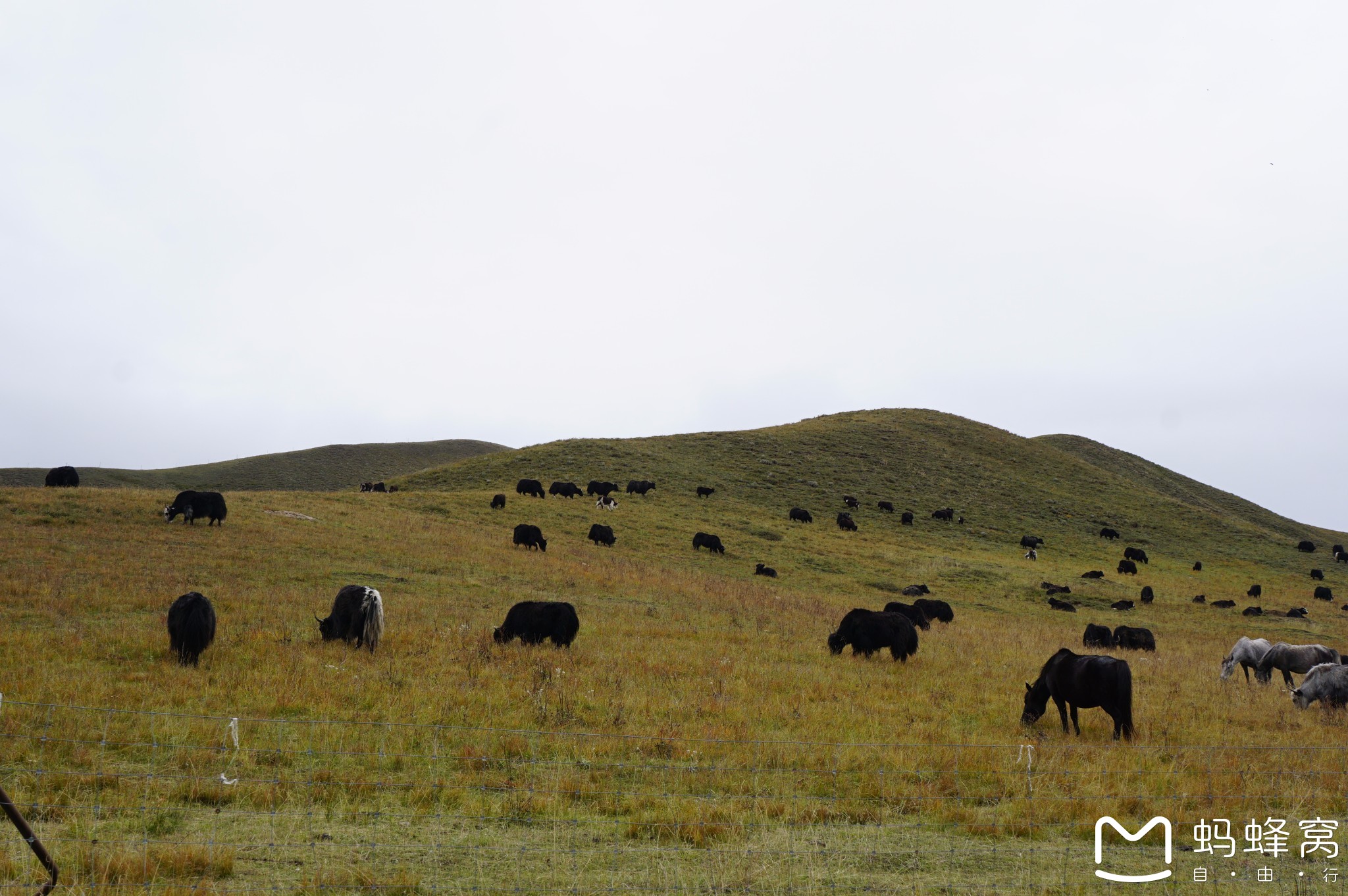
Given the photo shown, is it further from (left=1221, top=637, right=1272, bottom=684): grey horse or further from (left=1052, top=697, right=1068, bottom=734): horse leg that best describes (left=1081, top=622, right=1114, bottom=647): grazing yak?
(left=1052, top=697, right=1068, bottom=734): horse leg

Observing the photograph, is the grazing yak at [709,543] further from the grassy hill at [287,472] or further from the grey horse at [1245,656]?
the grassy hill at [287,472]

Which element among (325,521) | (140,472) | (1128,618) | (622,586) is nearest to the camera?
(622,586)

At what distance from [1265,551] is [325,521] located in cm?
6704

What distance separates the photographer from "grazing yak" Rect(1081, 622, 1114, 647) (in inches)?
973

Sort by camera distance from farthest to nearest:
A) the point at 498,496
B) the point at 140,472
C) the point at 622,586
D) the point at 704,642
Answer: the point at 140,472, the point at 498,496, the point at 622,586, the point at 704,642

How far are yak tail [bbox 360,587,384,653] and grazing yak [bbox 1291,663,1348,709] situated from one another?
55.8 feet

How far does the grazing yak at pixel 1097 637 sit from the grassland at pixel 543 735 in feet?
1.47

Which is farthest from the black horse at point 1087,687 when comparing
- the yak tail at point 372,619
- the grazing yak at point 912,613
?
the grazing yak at point 912,613

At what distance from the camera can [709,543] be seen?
38.0m

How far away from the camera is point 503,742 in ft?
A: 32.0

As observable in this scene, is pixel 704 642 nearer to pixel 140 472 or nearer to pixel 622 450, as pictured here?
pixel 622 450

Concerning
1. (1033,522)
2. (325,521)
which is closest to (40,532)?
(325,521)

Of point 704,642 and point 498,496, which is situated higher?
point 498,496

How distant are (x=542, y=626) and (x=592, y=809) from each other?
8.39m
